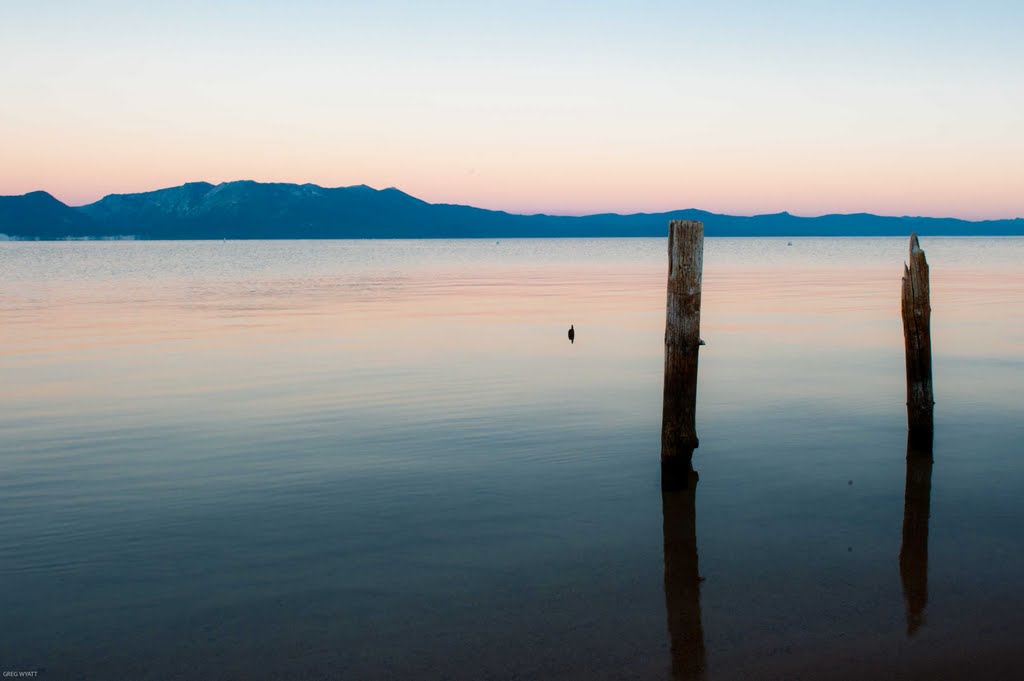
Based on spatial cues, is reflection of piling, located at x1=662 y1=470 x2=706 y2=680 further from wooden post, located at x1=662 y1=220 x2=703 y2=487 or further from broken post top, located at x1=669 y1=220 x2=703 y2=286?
broken post top, located at x1=669 y1=220 x2=703 y2=286

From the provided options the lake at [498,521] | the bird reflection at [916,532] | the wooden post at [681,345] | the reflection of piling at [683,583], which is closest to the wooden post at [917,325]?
the bird reflection at [916,532]

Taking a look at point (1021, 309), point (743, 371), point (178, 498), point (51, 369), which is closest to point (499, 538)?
point (178, 498)

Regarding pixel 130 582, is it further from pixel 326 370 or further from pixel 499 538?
pixel 326 370

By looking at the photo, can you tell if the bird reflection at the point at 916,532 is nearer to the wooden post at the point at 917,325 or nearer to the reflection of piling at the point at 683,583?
the wooden post at the point at 917,325

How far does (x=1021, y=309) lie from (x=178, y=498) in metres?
39.4

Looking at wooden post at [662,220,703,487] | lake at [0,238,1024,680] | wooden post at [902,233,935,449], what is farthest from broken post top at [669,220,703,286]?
wooden post at [902,233,935,449]

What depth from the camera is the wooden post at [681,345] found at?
1147 cm

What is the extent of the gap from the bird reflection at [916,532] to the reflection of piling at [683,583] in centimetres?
190

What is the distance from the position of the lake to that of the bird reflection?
0.05 m

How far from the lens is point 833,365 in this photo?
24.1m

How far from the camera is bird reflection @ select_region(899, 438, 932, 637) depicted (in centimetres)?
845

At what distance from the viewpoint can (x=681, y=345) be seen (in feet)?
38.8

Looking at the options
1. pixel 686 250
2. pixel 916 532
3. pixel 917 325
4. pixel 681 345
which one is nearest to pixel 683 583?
pixel 916 532

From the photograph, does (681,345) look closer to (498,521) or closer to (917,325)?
(498,521)
